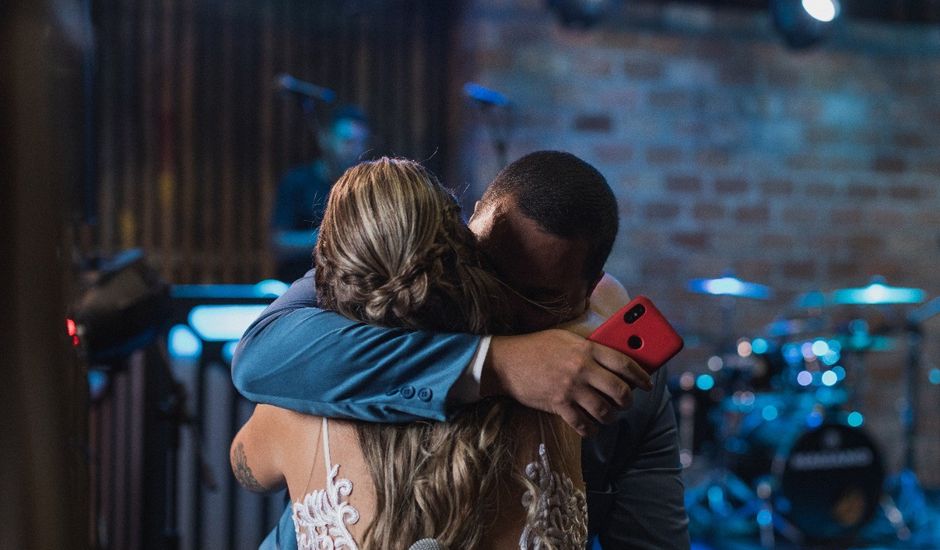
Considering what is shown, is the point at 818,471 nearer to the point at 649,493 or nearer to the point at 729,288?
the point at 729,288

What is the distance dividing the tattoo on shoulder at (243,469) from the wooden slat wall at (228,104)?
3454mm

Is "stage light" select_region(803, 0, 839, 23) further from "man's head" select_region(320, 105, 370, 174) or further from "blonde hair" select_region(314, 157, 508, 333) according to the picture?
"blonde hair" select_region(314, 157, 508, 333)

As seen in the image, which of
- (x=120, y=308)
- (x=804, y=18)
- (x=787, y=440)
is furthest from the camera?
(x=804, y=18)

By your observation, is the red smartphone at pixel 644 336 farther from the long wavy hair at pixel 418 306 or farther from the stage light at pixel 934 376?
the stage light at pixel 934 376

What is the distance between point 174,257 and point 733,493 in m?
2.90

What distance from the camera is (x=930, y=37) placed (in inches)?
192

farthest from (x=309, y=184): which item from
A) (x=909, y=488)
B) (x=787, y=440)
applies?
(x=909, y=488)

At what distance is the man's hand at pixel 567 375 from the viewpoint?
84 cm

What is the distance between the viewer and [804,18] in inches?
168

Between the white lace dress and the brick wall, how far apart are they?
305 centimetres

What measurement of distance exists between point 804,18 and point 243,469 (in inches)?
151

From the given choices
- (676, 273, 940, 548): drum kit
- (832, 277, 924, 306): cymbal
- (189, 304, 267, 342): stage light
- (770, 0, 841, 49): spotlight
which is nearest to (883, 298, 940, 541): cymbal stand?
(676, 273, 940, 548): drum kit

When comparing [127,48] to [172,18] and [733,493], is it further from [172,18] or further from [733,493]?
[733,493]

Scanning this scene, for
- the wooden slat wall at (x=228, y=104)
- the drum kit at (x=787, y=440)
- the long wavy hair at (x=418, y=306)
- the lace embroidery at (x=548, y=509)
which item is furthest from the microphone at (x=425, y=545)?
the wooden slat wall at (x=228, y=104)
